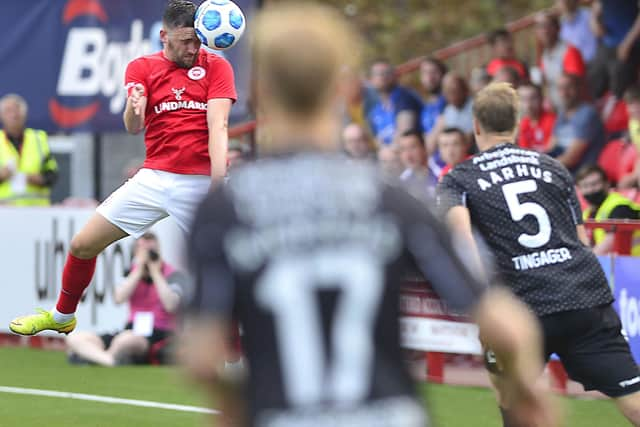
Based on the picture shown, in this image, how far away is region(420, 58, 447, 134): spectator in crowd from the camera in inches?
554

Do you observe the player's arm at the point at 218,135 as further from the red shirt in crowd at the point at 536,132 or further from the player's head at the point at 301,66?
the red shirt in crowd at the point at 536,132

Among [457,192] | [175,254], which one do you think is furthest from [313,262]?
[175,254]

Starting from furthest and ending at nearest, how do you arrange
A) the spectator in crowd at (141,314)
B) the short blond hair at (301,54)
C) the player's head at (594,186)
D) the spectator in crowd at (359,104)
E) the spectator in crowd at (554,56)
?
the spectator in crowd at (359,104) → the spectator in crowd at (554,56) → the spectator in crowd at (141,314) → the player's head at (594,186) → the short blond hair at (301,54)

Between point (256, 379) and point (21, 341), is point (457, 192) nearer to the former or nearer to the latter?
point (256, 379)

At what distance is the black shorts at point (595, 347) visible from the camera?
5.83m

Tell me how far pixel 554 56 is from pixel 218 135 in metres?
7.67

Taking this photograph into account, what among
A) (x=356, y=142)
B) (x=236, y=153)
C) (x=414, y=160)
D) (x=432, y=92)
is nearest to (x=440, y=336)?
(x=414, y=160)

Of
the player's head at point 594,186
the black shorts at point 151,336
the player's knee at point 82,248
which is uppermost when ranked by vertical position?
the player's head at point 594,186

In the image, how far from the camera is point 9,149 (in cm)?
1355

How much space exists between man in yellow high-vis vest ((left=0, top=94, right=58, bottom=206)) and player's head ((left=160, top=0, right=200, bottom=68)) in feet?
20.2

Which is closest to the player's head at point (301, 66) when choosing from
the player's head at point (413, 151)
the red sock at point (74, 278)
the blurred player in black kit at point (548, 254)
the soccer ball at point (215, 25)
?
the blurred player in black kit at point (548, 254)

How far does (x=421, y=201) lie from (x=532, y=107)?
993 cm

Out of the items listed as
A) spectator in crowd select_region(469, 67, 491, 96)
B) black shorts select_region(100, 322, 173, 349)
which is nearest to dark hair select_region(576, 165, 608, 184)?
spectator in crowd select_region(469, 67, 491, 96)

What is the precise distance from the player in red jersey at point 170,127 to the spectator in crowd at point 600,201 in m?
3.49
